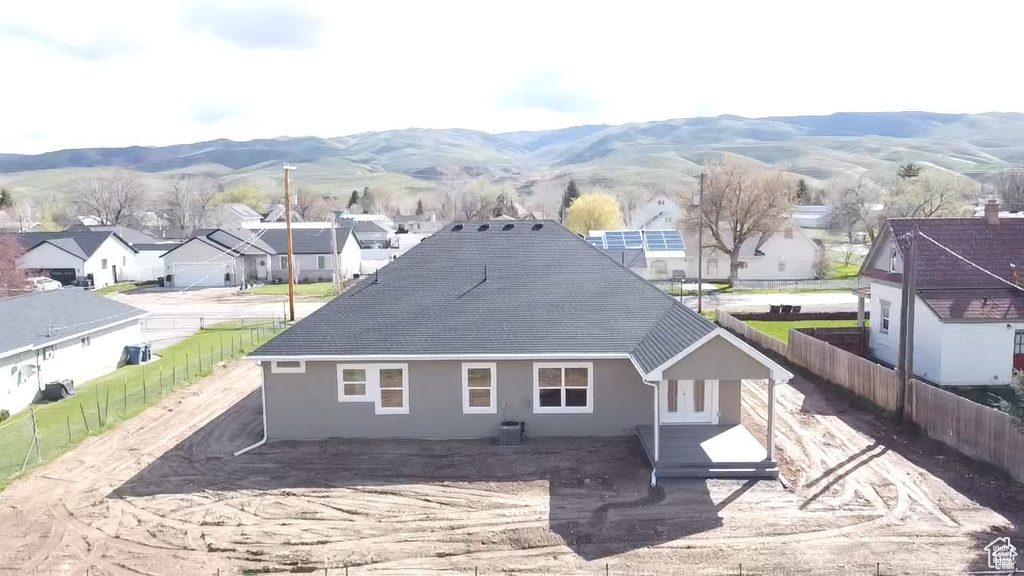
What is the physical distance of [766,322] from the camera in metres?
43.2

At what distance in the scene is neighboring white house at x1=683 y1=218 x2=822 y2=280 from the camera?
213ft


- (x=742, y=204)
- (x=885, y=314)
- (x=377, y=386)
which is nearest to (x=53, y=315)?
(x=377, y=386)

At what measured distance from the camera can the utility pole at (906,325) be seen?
A: 19984 mm

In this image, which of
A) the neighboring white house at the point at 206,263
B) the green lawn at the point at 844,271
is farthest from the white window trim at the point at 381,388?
the green lawn at the point at 844,271

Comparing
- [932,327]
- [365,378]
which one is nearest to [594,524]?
[365,378]

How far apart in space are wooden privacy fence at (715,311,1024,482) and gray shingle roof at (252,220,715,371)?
7.03 meters

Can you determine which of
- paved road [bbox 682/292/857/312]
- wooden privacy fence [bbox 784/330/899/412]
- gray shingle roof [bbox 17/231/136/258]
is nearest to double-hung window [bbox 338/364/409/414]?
wooden privacy fence [bbox 784/330/899/412]

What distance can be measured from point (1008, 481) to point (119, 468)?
2155 cm

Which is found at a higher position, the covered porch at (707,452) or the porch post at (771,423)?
the porch post at (771,423)

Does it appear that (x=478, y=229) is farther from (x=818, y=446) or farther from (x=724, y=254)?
(x=724, y=254)

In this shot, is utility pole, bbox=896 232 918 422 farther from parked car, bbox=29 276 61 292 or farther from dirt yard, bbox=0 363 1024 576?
parked car, bbox=29 276 61 292

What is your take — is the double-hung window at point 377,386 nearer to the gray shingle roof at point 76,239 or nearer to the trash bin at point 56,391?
the trash bin at point 56,391

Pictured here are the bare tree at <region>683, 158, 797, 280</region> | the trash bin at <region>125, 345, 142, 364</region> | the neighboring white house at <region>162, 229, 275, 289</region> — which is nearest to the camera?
the trash bin at <region>125, 345, 142, 364</region>

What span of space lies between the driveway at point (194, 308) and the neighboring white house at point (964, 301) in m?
34.6
